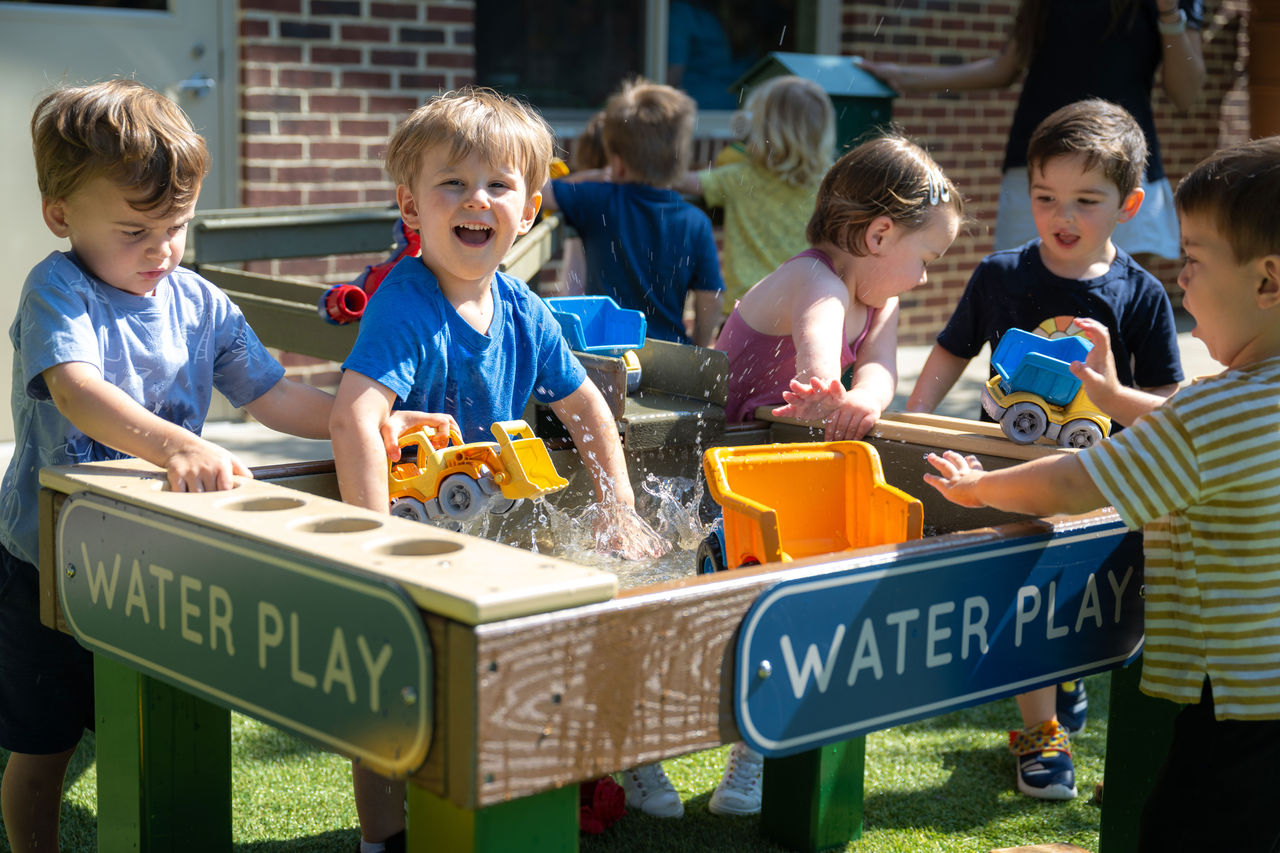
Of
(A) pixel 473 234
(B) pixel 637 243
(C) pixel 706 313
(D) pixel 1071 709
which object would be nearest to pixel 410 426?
(A) pixel 473 234

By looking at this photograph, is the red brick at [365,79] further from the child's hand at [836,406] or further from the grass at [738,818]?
the child's hand at [836,406]

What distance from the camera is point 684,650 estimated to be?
1.55 meters

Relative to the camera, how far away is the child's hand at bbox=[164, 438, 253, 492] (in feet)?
6.17

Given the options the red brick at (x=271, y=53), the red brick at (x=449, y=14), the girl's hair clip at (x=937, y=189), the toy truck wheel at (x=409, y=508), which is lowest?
the toy truck wheel at (x=409, y=508)

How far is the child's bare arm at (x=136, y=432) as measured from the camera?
190 cm

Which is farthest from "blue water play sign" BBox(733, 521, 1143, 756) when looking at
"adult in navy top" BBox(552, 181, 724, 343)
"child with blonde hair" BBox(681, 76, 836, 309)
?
"child with blonde hair" BBox(681, 76, 836, 309)

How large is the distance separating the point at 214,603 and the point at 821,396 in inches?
55.9

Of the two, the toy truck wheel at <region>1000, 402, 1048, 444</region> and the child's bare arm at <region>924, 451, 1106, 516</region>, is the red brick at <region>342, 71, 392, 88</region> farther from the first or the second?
the child's bare arm at <region>924, 451, 1106, 516</region>

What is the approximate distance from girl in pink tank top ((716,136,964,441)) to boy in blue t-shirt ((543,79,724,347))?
1695 mm

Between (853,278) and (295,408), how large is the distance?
1.39m

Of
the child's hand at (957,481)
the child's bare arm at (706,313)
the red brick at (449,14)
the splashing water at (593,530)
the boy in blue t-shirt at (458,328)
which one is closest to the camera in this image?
the child's hand at (957,481)

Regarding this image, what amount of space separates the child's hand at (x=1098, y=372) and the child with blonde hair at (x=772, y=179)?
299cm

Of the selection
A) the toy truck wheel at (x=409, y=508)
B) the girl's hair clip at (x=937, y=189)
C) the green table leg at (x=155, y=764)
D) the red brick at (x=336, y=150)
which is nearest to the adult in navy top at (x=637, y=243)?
the red brick at (x=336, y=150)

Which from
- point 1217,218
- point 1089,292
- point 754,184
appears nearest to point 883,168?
point 1089,292
